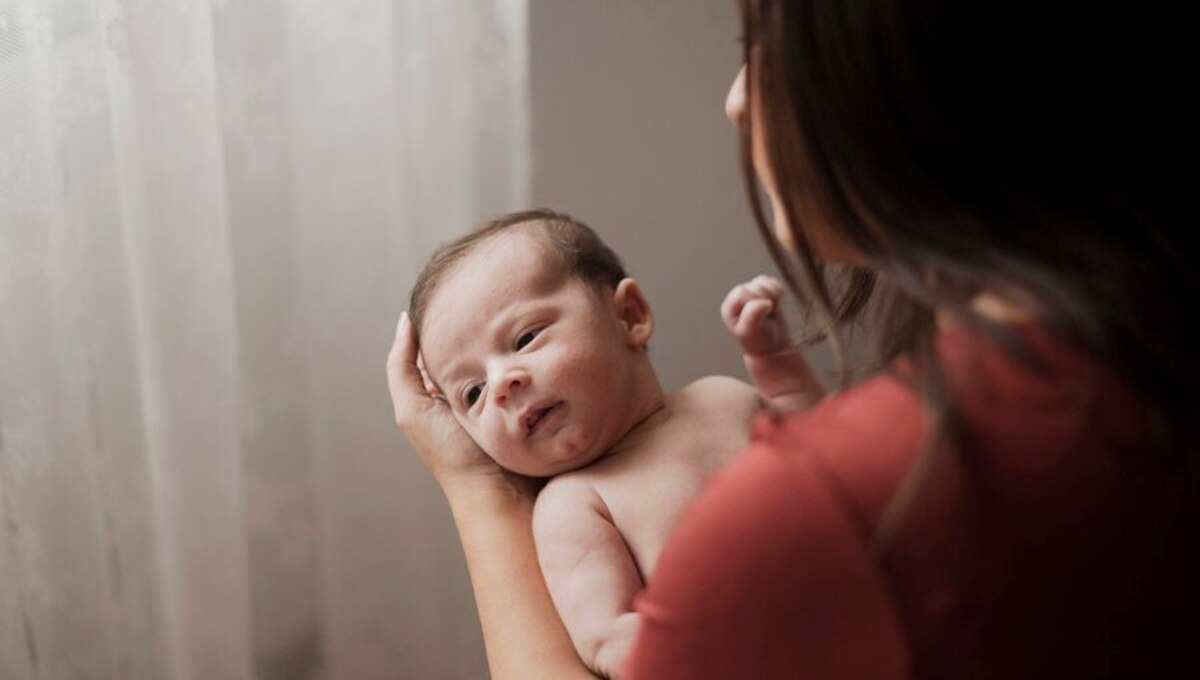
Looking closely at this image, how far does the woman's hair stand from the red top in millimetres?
32

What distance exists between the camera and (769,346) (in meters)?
1.27

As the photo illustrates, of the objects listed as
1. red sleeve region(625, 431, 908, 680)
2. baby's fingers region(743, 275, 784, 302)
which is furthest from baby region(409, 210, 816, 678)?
red sleeve region(625, 431, 908, 680)

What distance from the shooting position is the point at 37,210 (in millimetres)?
1197

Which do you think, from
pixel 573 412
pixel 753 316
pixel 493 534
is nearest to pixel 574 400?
pixel 573 412

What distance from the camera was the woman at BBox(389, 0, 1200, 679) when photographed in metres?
0.55

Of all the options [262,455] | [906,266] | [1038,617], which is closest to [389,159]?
[262,455]

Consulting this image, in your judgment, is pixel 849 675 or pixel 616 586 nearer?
pixel 849 675

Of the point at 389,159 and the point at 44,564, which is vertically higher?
the point at 389,159

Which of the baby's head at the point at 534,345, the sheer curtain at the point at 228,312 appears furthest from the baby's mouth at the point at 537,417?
the sheer curtain at the point at 228,312

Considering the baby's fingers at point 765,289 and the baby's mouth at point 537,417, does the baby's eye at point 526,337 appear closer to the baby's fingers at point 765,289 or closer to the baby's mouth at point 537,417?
the baby's mouth at point 537,417

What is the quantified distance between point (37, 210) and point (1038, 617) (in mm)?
1014

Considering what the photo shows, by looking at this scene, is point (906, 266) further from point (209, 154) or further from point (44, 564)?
point (44, 564)

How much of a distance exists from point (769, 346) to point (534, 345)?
29 centimetres

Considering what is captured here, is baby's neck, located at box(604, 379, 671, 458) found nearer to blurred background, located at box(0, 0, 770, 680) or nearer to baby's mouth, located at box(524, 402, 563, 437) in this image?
baby's mouth, located at box(524, 402, 563, 437)
